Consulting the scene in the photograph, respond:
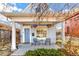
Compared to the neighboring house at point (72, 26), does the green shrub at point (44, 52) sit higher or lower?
→ lower

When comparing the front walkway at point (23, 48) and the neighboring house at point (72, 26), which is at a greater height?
the neighboring house at point (72, 26)

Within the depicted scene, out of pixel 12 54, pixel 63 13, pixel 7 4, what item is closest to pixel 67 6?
pixel 63 13

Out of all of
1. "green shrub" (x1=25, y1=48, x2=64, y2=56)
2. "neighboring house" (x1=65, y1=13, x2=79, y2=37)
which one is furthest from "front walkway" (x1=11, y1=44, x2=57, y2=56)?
"neighboring house" (x1=65, y1=13, x2=79, y2=37)

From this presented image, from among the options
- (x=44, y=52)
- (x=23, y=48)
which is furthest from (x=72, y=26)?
(x=23, y=48)

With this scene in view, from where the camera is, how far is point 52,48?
137 inches

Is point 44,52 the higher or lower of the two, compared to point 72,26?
lower

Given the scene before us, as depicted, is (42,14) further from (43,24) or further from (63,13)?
(63,13)

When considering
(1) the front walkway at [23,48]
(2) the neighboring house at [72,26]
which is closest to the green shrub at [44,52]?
(1) the front walkway at [23,48]

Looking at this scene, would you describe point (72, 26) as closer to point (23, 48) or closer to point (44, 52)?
point (44, 52)

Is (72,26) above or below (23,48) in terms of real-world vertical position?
above

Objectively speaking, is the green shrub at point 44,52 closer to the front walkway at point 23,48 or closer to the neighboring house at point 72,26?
the front walkway at point 23,48

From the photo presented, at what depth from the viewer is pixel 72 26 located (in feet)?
11.4

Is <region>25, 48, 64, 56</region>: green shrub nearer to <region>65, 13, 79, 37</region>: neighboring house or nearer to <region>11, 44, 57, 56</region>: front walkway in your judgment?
<region>11, 44, 57, 56</region>: front walkway

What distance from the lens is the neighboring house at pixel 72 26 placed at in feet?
11.4
